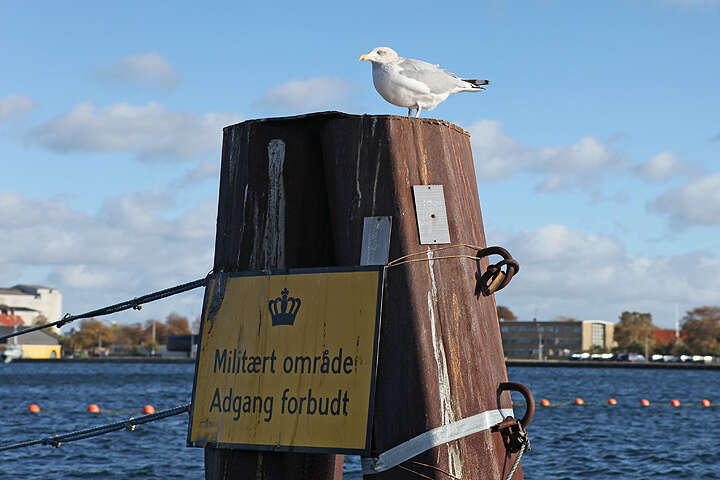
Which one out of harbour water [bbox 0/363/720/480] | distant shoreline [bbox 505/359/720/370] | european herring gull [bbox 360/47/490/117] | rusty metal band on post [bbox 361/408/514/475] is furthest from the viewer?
distant shoreline [bbox 505/359/720/370]

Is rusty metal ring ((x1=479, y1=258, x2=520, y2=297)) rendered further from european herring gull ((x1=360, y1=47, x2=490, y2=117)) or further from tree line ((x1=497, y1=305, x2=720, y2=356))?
tree line ((x1=497, y1=305, x2=720, y2=356))

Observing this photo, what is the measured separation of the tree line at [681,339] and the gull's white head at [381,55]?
19090cm

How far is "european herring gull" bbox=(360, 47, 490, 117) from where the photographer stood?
490 centimetres

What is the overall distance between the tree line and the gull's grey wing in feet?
626

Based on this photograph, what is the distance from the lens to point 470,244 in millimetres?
4328

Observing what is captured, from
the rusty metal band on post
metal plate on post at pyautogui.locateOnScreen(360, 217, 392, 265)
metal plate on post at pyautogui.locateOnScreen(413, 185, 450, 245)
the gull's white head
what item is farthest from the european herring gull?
the rusty metal band on post

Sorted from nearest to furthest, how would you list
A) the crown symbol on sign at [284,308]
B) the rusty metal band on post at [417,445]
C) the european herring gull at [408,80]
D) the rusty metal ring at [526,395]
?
1. the rusty metal band on post at [417,445]
2. the rusty metal ring at [526,395]
3. the crown symbol on sign at [284,308]
4. the european herring gull at [408,80]

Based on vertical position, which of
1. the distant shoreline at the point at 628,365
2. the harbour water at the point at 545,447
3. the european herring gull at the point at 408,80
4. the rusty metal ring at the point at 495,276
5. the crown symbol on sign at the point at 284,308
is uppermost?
the european herring gull at the point at 408,80

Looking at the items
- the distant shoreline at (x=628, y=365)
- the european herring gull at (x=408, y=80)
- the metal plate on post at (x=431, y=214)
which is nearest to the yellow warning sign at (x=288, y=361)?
the metal plate on post at (x=431, y=214)

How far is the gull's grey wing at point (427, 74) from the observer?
4941mm

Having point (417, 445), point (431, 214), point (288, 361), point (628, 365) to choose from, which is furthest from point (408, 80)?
point (628, 365)

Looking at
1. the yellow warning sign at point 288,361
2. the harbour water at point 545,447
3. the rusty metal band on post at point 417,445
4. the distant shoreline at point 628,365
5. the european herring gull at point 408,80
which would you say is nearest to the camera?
the rusty metal band on post at point 417,445

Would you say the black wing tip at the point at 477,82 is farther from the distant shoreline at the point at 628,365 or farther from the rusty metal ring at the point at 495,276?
the distant shoreline at the point at 628,365

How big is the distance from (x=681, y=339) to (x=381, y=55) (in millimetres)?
206549
